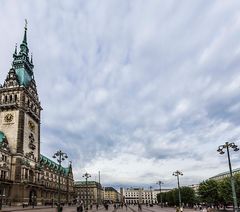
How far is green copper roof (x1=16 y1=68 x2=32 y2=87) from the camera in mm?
93512

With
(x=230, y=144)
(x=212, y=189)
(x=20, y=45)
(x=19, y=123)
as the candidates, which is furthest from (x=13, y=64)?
(x=230, y=144)

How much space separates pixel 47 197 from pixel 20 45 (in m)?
60.5

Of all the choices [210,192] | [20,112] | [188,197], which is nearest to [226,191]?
[210,192]

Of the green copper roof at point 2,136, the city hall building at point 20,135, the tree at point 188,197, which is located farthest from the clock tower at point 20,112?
the tree at point 188,197

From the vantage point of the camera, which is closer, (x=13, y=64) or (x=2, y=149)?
(x=2, y=149)

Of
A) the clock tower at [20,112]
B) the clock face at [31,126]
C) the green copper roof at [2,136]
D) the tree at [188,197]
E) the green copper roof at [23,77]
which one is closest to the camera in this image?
the green copper roof at [2,136]

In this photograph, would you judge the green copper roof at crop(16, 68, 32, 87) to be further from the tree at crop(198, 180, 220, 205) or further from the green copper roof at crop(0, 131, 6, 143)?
the tree at crop(198, 180, 220, 205)

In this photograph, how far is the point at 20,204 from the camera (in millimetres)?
75688

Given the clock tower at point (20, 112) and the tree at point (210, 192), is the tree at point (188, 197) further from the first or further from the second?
the clock tower at point (20, 112)

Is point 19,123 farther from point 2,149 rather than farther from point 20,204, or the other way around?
point 20,204

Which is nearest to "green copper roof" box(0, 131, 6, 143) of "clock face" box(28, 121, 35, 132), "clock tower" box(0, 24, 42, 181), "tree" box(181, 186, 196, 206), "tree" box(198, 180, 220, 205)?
"clock tower" box(0, 24, 42, 181)

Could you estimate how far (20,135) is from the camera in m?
84.1

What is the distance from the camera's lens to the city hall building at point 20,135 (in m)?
77.6

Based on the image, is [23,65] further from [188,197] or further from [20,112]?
[188,197]
